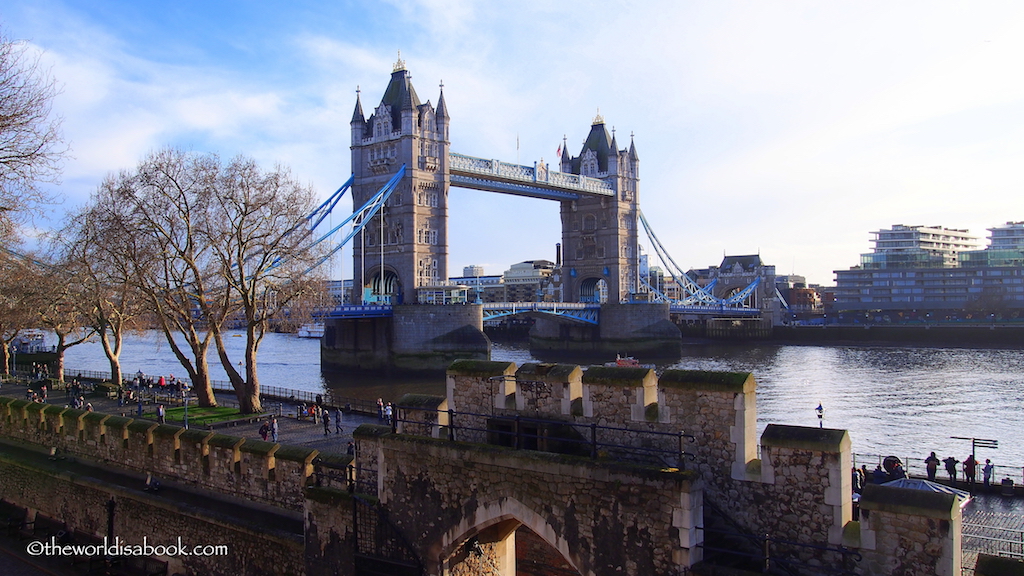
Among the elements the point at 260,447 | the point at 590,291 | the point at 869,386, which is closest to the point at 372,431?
the point at 260,447

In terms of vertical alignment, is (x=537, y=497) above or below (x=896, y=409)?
above

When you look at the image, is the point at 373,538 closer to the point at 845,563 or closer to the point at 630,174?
the point at 845,563

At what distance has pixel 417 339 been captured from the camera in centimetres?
5231

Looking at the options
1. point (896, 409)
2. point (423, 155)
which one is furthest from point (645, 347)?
point (896, 409)

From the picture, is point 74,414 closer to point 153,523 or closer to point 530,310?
point 153,523

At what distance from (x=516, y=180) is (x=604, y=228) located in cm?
1750

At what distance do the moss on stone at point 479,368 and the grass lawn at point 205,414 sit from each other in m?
14.4

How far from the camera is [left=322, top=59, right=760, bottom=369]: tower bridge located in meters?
52.9

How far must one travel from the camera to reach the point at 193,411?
937 inches

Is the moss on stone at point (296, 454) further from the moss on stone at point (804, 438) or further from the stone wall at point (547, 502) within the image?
the moss on stone at point (804, 438)

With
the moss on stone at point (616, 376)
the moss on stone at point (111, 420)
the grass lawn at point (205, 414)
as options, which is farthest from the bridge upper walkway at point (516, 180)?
the moss on stone at point (616, 376)

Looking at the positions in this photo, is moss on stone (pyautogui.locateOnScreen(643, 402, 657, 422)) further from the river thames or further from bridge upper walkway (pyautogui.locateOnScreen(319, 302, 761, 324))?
bridge upper walkway (pyautogui.locateOnScreen(319, 302, 761, 324))

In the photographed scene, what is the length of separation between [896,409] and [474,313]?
28167mm

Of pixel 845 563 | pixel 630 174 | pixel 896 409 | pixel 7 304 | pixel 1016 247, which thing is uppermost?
pixel 630 174
